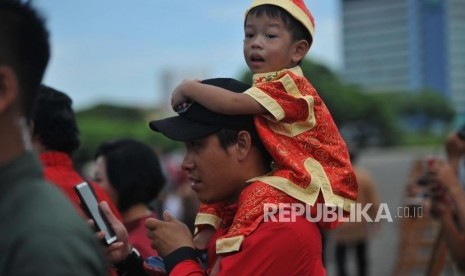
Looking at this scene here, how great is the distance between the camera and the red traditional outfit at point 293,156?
2.29m

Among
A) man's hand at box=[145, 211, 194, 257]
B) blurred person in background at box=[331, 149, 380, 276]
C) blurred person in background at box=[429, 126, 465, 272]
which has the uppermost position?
man's hand at box=[145, 211, 194, 257]

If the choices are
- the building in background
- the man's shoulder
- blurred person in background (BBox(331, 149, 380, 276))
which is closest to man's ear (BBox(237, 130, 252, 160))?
the man's shoulder

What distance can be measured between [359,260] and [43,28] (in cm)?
836

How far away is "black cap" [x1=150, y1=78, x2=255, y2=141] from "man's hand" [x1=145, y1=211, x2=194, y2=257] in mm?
277

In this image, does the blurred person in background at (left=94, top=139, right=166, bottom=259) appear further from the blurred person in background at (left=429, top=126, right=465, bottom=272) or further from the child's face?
the blurred person in background at (left=429, top=126, right=465, bottom=272)

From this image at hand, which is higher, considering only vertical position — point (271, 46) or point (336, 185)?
point (271, 46)

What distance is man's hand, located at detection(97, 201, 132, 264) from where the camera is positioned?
2486mm

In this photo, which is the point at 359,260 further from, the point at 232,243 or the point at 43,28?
the point at 43,28

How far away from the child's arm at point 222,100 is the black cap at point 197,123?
35 mm

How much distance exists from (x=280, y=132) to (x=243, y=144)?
12 cm

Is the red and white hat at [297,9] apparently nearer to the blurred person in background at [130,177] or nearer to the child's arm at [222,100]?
the child's arm at [222,100]

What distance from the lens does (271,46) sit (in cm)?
255

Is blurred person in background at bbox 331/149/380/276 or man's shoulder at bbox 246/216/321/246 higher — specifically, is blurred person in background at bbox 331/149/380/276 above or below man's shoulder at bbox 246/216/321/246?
below

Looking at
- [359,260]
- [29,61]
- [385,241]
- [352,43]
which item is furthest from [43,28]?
[352,43]
